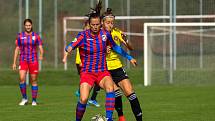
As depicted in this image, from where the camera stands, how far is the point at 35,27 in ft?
98.4

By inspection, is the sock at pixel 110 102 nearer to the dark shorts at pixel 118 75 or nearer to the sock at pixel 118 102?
the dark shorts at pixel 118 75

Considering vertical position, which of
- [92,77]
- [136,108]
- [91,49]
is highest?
[91,49]

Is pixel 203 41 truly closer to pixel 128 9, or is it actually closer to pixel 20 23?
pixel 128 9

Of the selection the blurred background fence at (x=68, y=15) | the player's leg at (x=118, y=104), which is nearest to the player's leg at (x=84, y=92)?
the player's leg at (x=118, y=104)

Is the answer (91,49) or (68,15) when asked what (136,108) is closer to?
(91,49)

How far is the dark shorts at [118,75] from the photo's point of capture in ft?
41.5

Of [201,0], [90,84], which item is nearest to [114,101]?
[90,84]

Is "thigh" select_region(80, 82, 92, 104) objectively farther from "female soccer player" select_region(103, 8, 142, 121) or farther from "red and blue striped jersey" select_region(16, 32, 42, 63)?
"red and blue striped jersey" select_region(16, 32, 42, 63)

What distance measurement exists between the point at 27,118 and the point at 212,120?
3661 mm

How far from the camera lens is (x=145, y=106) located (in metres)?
17.1

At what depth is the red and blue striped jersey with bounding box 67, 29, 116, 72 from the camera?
1179 centimetres

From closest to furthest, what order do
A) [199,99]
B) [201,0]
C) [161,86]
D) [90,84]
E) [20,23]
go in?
[90,84], [199,99], [161,86], [201,0], [20,23]

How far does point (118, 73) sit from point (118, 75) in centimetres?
5

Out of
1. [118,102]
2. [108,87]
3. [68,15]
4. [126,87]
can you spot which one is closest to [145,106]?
[118,102]
